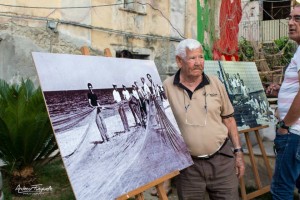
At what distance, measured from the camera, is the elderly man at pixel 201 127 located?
276 cm

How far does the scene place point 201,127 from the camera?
9.04 feet

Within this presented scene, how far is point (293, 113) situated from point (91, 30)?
642 centimetres

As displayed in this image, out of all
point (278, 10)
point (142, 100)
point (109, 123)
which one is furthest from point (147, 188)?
point (278, 10)

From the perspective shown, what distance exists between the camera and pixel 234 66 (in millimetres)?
4449

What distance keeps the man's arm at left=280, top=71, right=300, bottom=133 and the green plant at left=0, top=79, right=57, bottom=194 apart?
268 cm

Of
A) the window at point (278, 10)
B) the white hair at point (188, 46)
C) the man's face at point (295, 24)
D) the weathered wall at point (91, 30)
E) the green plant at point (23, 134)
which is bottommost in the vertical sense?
the green plant at point (23, 134)

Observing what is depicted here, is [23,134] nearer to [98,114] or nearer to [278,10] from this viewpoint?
[98,114]

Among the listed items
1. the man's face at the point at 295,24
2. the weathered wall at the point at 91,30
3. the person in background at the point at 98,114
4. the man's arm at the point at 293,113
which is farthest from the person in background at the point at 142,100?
the weathered wall at the point at 91,30

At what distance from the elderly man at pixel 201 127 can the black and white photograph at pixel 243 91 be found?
1.26 meters

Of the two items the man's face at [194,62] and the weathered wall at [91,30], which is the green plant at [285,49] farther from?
the man's face at [194,62]

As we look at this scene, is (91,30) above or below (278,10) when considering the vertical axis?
below

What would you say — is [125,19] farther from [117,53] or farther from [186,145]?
[186,145]

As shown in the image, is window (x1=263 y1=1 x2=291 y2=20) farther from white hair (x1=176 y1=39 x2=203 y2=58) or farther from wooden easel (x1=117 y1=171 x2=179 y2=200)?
wooden easel (x1=117 y1=171 x2=179 y2=200)

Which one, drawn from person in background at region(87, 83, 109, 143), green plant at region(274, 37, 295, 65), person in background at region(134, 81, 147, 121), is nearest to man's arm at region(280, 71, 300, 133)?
person in background at region(134, 81, 147, 121)
